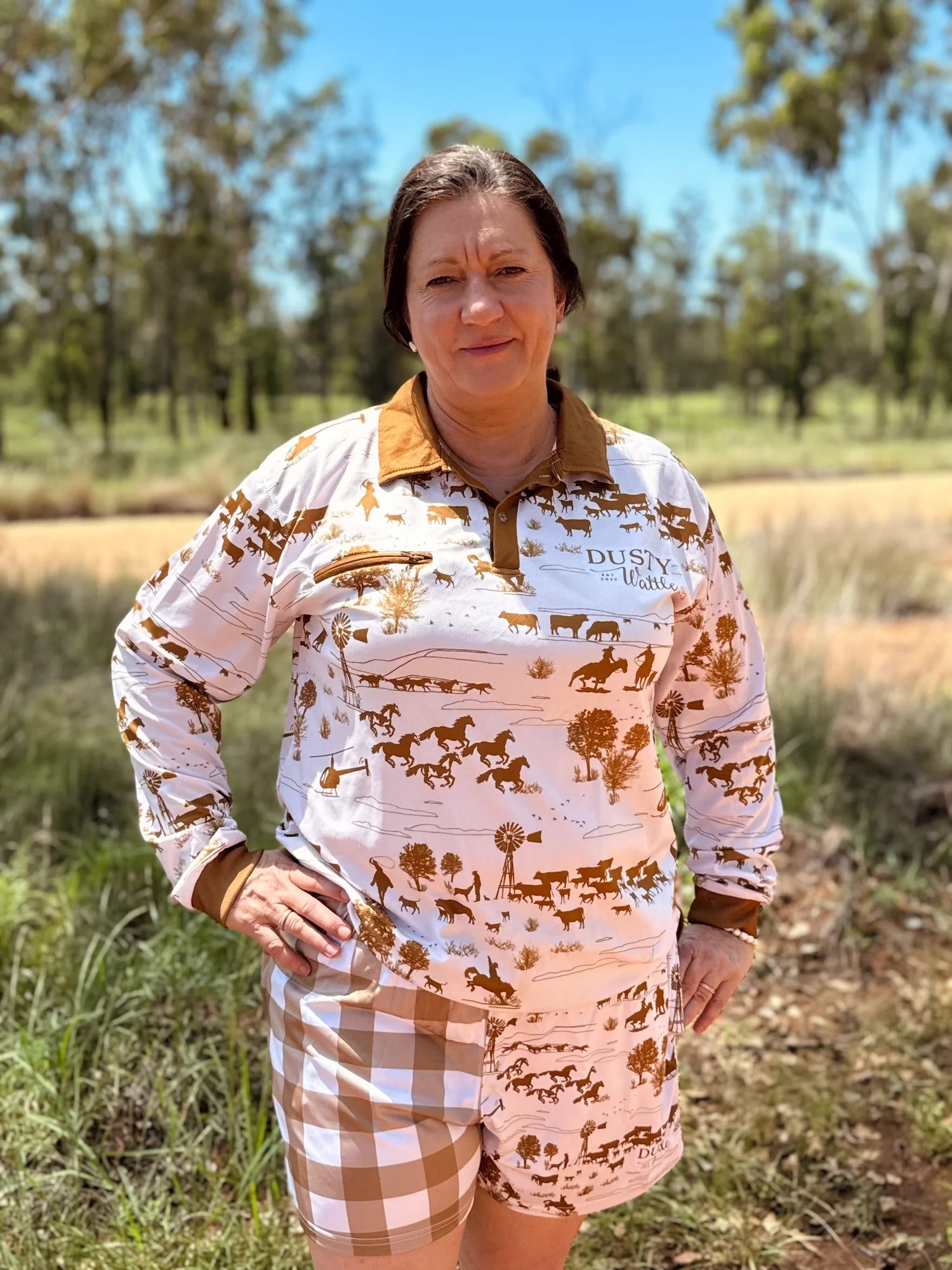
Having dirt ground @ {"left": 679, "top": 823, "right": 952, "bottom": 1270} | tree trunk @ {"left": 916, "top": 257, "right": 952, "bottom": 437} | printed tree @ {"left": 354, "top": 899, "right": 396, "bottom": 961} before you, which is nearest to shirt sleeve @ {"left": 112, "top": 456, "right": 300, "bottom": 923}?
printed tree @ {"left": 354, "top": 899, "right": 396, "bottom": 961}

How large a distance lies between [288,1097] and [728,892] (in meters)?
0.71

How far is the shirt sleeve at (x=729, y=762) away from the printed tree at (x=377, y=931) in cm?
52

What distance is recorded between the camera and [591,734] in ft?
4.81

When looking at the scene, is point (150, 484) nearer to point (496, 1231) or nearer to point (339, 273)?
point (496, 1231)

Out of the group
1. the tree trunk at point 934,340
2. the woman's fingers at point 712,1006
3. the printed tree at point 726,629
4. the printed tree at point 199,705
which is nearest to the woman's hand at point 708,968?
the woman's fingers at point 712,1006

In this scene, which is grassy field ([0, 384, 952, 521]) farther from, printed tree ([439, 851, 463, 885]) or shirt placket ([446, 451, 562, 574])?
printed tree ([439, 851, 463, 885])

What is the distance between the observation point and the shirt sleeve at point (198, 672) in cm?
156

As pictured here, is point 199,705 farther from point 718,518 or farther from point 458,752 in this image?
point 718,518

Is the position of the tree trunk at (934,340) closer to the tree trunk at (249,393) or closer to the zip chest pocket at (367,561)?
the tree trunk at (249,393)

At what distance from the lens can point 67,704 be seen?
4703mm

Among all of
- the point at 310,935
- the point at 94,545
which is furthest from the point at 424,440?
the point at 94,545

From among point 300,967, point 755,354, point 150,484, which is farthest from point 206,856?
point 755,354

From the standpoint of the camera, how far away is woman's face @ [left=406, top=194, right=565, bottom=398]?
4.99 feet

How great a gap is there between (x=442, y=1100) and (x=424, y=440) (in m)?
0.84
